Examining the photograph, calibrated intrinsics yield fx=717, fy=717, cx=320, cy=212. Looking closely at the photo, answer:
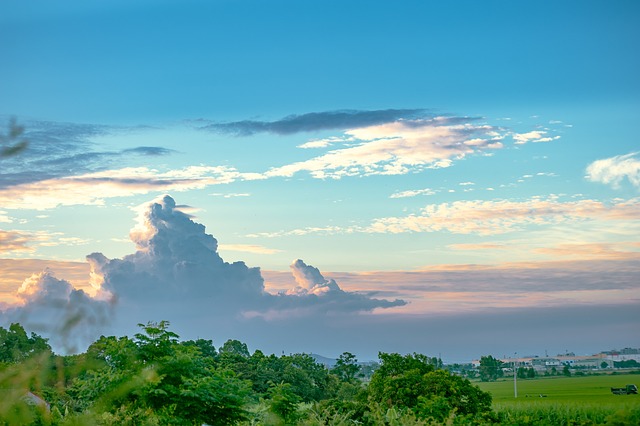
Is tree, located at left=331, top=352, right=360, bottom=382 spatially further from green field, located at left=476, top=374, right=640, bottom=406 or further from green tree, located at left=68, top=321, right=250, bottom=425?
green tree, located at left=68, top=321, right=250, bottom=425

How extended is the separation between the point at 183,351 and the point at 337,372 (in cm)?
4201

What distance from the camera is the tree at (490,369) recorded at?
89.6 metres

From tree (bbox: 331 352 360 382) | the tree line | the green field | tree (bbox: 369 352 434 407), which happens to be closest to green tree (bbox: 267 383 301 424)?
the tree line

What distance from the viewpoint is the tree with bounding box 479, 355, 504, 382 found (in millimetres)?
89625

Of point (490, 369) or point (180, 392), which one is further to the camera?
point (490, 369)

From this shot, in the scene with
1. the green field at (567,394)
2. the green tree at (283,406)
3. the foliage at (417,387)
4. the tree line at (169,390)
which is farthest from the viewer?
the green field at (567,394)

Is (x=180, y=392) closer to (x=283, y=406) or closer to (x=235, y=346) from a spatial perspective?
(x=283, y=406)

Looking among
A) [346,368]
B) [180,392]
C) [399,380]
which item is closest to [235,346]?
[346,368]

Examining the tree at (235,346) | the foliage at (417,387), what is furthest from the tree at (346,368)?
the foliage at (417,387)

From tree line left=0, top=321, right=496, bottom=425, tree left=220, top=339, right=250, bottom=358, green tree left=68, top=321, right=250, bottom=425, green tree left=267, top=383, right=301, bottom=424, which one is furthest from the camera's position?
tree left=220, top=339, right=250, bottom=358

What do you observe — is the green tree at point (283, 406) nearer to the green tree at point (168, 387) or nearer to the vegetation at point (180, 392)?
the vegetation at point (180, 392)

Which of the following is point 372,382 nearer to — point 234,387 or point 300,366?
point 234,387

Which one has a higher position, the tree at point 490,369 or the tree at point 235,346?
the tree at point 235,346

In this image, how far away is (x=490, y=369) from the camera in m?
92.3
